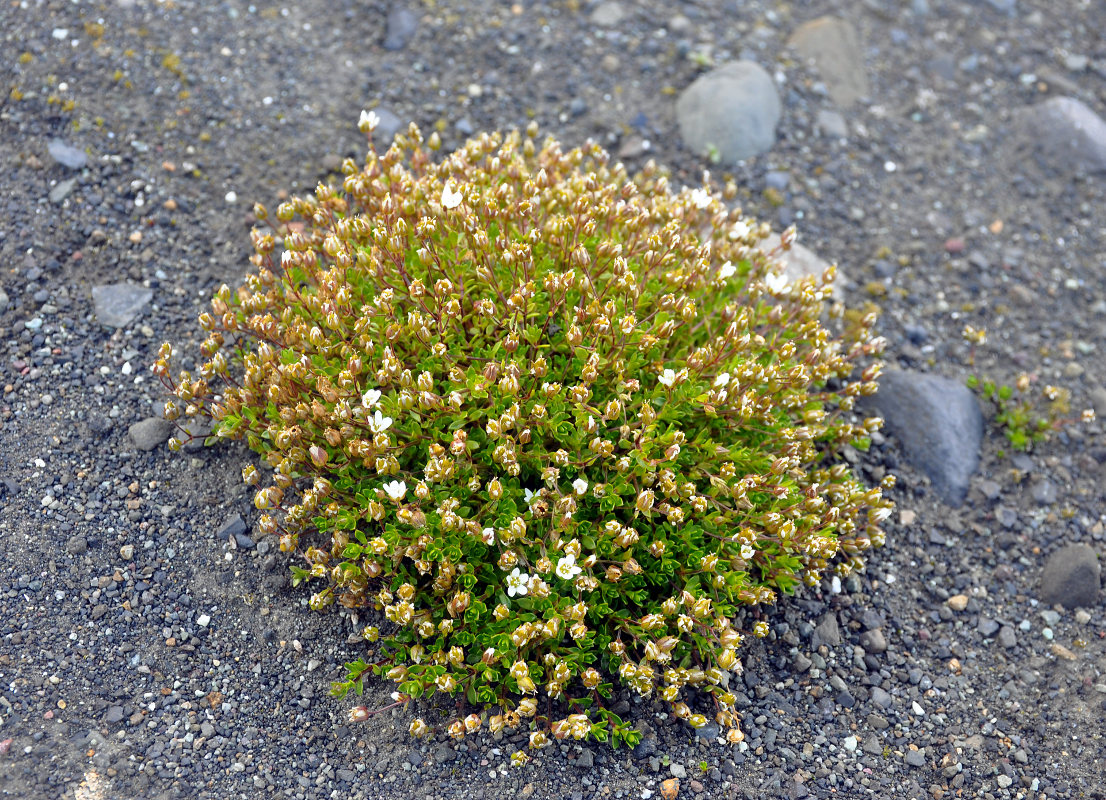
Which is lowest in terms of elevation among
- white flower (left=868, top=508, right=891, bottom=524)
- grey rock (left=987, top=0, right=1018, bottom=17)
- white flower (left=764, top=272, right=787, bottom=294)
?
white flower (left=868, top=508, right=891, bottom=524)

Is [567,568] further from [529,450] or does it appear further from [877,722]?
[877,722]

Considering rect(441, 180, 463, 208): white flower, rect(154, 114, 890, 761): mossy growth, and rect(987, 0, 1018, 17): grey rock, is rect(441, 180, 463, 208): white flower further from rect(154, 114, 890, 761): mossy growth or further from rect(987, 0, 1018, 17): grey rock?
rect(987, 0, 1018, 17): grey rock

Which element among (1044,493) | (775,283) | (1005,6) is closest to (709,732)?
(775,283)

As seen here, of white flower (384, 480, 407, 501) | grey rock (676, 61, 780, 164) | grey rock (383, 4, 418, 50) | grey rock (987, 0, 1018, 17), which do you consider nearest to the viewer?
white flower (384, 480, 407, 501)

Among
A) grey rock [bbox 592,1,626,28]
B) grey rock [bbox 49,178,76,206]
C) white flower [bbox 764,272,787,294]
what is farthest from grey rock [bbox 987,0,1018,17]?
grey rock [bbox 49,178,76,206]

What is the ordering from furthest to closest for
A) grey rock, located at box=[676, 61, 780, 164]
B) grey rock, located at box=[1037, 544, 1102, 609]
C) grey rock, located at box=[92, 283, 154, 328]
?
grey rock, located at box=[676, 61, 780, 164] < grey rock, located at box=[92, 283, 154, 328] < grey rock, located at box=[1037, 544, 1102, 609]

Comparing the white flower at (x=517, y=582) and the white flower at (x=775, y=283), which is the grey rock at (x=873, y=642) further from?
the white flower at (x=517, y=582)
